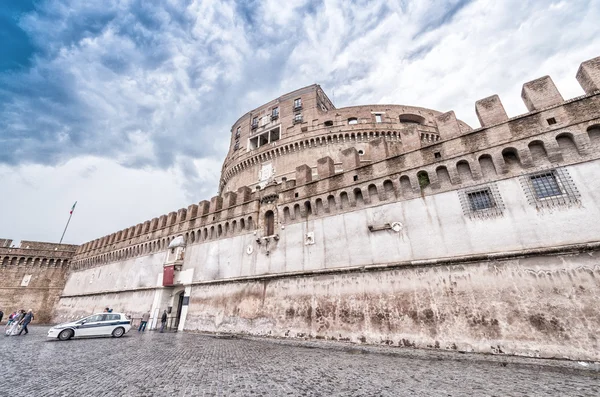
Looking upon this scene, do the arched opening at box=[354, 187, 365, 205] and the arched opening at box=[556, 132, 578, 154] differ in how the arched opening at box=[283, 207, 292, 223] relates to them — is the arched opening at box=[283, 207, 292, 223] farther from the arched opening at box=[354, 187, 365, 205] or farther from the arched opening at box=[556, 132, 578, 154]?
the arched opening at box=[556, 132, 578, 154]

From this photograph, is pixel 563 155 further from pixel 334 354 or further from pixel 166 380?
pixel 166 380

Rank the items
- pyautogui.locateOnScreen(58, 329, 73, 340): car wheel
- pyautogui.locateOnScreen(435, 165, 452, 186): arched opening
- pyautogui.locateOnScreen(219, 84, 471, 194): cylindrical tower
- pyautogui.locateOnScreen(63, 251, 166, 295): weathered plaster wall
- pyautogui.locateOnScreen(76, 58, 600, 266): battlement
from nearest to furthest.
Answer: pyautogui.locateOnScreen(76, 58, 600, 266): battlement, pyautogui.locateOnScreen(435, 165, 452, 186): arched opening, pyautogui.locateOnScreen(58, 329, 73, 340): car wheel, pyautogui.locateOnScreen(63, 251, 166, 295): weathered plaster wall, pyautogui.locateOnScreen(219, 84, 471, 194): cylindrical tower

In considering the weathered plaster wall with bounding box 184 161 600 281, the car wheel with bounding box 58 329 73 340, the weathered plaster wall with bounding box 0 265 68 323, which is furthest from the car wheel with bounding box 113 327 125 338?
the weathered plaster wall with bounding box 0 265 68 323

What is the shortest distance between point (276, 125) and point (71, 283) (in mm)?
30863

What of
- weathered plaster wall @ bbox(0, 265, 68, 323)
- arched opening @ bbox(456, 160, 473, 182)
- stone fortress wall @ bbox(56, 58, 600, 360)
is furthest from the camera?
weathered plaster wall @ bbox(0, 265, 68, 323)

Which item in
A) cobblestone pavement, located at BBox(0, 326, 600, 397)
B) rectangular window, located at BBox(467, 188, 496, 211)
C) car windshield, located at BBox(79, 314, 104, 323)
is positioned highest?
rectangular window, located at BBox(467, 188, 496, 211)

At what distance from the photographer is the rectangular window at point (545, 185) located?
324 inches

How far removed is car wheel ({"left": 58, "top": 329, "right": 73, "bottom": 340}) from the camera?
1251 cm

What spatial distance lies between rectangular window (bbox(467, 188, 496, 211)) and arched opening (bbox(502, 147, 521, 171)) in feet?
3.68

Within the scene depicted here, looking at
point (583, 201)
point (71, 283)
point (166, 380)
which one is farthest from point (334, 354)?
point (71, 283)

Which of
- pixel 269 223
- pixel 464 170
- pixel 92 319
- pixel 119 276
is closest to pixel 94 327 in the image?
pixel 92 319

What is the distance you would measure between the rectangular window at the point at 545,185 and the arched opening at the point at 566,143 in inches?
33.4

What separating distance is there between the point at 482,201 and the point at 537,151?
2421mm

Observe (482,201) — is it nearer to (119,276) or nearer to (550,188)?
(550,188)
